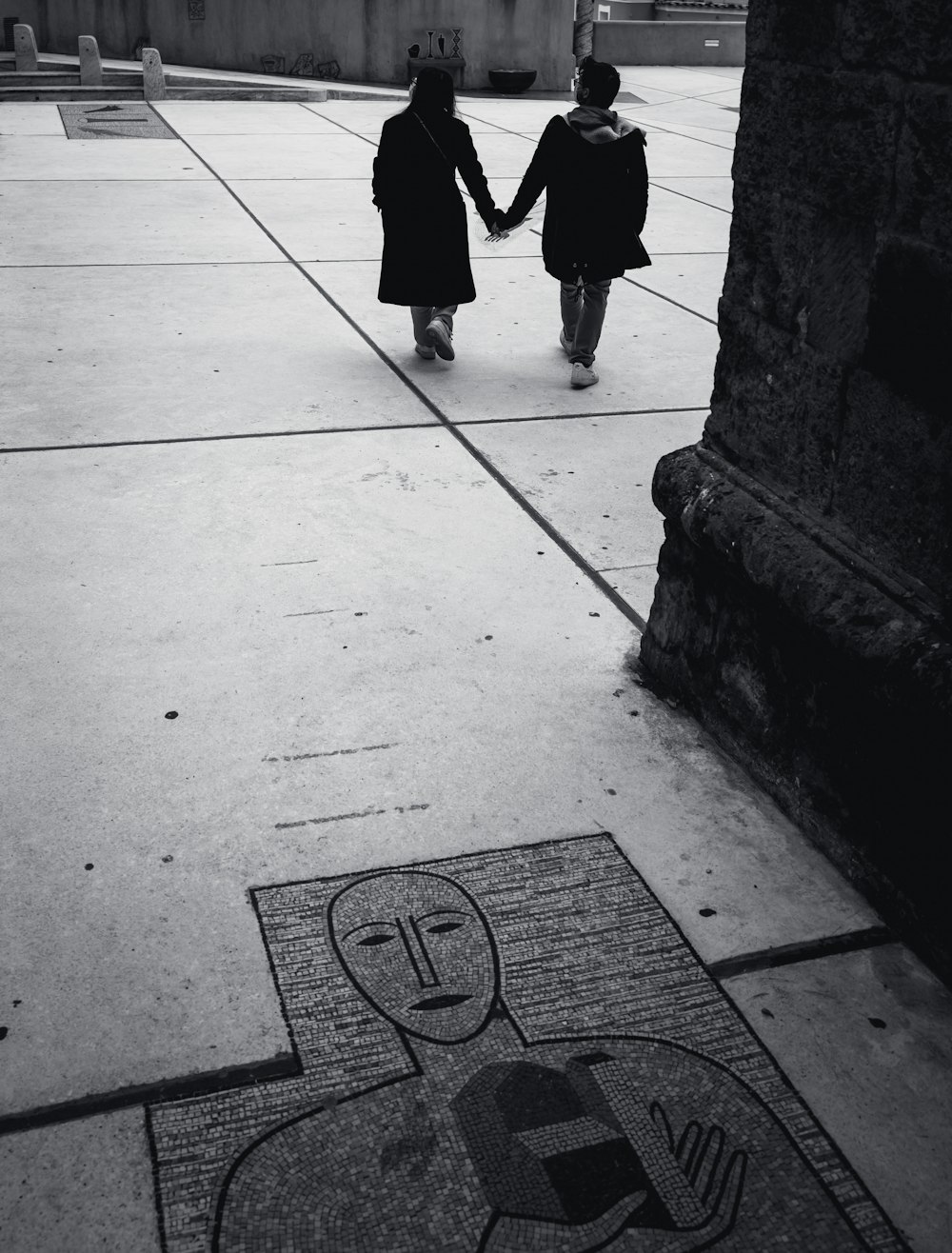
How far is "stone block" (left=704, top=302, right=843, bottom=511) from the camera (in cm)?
293

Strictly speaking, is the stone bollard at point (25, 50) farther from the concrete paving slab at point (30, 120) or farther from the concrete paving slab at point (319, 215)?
the concrete paving slab at point (319, 215)

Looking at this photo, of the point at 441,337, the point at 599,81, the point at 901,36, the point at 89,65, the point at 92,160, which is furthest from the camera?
the point at 89,65

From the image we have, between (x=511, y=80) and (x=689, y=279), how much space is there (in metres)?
12.3

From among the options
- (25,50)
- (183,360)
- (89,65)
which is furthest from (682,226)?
(25,50)

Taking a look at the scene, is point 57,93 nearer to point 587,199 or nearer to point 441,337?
point 441,337

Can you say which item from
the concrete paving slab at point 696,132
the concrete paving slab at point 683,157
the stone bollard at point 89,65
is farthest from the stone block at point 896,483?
the stone bollard at point 89,65

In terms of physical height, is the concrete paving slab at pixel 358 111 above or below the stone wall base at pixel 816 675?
below

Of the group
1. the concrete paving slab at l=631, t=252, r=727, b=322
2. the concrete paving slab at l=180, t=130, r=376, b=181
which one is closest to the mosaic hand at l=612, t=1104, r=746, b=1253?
the concrete paving slab at l=631, t=252, r=727, b=322

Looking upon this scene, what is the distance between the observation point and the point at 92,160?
1186 cm

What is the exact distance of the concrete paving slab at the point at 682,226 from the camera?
924 centimetres

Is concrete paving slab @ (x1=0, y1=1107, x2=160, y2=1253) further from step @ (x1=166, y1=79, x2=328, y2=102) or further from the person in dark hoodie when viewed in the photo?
step @ (x1=166, y1=79, x2=328, y2=102)

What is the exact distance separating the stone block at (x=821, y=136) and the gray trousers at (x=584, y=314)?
9.74ft

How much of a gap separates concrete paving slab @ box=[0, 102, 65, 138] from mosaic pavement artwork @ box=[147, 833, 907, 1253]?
515 inches

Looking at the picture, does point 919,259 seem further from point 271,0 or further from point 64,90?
point 271,0
